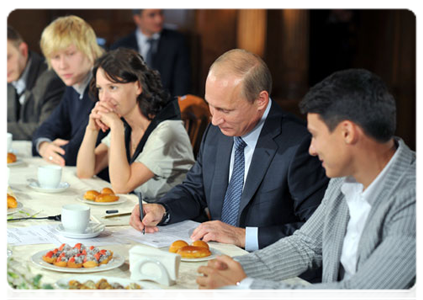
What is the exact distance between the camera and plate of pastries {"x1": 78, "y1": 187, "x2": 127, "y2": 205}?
8.27 feet

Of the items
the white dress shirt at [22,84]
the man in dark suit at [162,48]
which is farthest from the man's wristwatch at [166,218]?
the man in dark suit at [162,48]

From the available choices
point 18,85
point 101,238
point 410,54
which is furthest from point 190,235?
point 410,54

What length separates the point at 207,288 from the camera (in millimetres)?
1515

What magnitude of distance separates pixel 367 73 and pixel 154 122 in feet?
5.47

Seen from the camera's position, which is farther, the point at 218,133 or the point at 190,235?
the point at 218,133

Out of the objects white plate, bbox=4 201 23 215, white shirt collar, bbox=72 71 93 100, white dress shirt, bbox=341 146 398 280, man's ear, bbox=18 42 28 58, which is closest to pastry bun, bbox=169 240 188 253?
white dress shirt, bbox=341 146 398 280

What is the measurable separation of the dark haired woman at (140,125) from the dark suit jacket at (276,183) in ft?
1.68

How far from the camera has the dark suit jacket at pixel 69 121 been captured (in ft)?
12.4

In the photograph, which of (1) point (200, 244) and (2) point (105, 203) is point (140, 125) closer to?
(2) point (105, 203)

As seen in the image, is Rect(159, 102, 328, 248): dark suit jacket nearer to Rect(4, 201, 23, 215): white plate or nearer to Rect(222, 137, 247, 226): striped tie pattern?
Rect(222, 137, 247, 226): striped tie pattern

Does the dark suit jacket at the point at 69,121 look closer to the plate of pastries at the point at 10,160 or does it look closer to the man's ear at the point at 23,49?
the plate of pastries at the point at 10,160

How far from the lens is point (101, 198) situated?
253 centimetres
